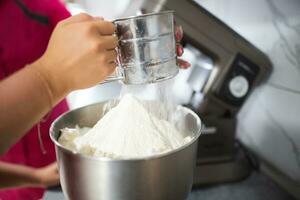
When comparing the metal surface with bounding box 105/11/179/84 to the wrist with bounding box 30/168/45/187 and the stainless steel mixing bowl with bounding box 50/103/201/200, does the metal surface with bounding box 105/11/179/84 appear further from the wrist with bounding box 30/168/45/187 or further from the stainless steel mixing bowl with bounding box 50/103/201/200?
the wrist with bounding box 30/168/45/187

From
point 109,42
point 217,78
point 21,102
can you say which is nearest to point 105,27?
point 109,42

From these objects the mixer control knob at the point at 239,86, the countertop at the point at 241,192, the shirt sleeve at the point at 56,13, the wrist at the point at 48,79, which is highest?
the wrist at the point at 48,79

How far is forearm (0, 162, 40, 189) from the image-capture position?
0.70 metres

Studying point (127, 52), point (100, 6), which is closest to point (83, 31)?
point (127, 52)

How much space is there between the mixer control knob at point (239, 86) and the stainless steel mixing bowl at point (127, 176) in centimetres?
30

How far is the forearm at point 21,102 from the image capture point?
432mm

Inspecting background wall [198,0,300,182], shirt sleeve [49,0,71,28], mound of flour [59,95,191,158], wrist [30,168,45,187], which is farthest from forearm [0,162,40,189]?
background wall [198,0,300,182]

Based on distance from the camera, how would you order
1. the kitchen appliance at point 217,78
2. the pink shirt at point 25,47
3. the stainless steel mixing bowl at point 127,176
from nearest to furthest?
the stainless steel mixing bowl at point 127,176 → the kitchen appliance at point 217,78 → the pink shirt at point 25,47

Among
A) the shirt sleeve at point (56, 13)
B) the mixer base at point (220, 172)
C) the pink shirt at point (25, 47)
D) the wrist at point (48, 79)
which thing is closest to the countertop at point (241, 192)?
the mixer base at point (220, 172)

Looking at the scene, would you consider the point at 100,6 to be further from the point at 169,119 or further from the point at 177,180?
the point at 177,180

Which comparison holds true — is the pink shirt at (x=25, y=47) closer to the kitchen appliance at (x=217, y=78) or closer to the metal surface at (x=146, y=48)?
the kitchen appliance at (x=217, y=78)

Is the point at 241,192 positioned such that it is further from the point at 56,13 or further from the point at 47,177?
the point at 56,13

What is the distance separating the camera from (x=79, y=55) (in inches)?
17.6

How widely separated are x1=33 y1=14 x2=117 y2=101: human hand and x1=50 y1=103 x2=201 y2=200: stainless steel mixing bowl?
9 centimetres
